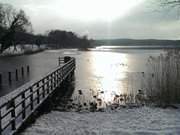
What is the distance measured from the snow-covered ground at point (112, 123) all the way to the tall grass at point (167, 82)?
7.42ft

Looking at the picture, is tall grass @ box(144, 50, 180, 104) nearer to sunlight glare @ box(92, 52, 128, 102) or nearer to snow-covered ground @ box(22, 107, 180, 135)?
sunlight glare @ box(92, 52, 128, 102)

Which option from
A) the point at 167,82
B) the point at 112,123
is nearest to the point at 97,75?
the point at 167,82

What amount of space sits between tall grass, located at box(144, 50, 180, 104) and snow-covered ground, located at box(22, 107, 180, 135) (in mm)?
2262

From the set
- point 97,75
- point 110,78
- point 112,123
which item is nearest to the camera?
point 112,123

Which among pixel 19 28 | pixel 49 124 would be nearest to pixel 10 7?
pixel 19 28

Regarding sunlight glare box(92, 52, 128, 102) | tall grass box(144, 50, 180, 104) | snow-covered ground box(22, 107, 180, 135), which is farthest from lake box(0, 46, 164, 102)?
snow-covered ground box(22, 107, 180, 135)

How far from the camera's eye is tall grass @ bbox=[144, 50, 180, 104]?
1262cm

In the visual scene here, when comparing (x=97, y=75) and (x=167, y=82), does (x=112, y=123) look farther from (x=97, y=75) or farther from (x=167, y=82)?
(x=97, y=75)

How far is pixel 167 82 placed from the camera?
43.4 feet

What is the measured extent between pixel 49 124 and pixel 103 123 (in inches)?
58.4

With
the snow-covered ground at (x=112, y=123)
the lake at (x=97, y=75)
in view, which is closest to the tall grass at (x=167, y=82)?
the lake at (x=97, y=75)

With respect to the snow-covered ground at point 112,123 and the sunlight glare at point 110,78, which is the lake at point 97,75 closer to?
the sunlight glare at point 110,78

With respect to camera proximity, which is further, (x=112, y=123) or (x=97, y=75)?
(x=97, y=75)

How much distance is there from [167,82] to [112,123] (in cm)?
553
